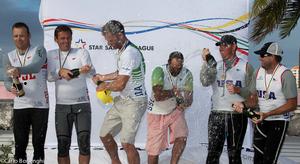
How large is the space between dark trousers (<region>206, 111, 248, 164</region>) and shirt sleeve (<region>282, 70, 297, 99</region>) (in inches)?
27.0

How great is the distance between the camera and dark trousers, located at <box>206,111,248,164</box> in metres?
4.97

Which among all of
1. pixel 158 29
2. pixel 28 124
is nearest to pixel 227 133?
pixel 158 29

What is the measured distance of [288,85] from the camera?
436 cm

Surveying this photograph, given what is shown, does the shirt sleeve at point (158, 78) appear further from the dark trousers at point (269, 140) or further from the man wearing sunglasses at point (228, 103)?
the dark trousers at point (269, 140)

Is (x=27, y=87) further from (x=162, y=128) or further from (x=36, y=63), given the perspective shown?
(x=162, y=128)

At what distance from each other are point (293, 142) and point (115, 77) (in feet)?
20.6

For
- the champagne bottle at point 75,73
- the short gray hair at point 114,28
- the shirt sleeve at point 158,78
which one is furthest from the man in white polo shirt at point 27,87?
the shirt sleeve at point 158,78

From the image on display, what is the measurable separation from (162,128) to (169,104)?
11.4 inches

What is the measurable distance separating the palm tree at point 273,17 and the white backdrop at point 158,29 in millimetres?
3040

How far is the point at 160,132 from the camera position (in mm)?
5402

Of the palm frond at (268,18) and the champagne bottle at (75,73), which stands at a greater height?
the palm frond at (268,18)

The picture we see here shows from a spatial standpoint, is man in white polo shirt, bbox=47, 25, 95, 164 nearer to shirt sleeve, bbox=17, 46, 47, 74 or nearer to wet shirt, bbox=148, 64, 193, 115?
shirt sleeve, bbox=17, 46, 47, 74

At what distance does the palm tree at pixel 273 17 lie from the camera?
9.10m

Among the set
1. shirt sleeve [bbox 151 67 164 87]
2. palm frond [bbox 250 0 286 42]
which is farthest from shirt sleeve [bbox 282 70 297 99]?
palm frond [bbox 250 0 286 42]
